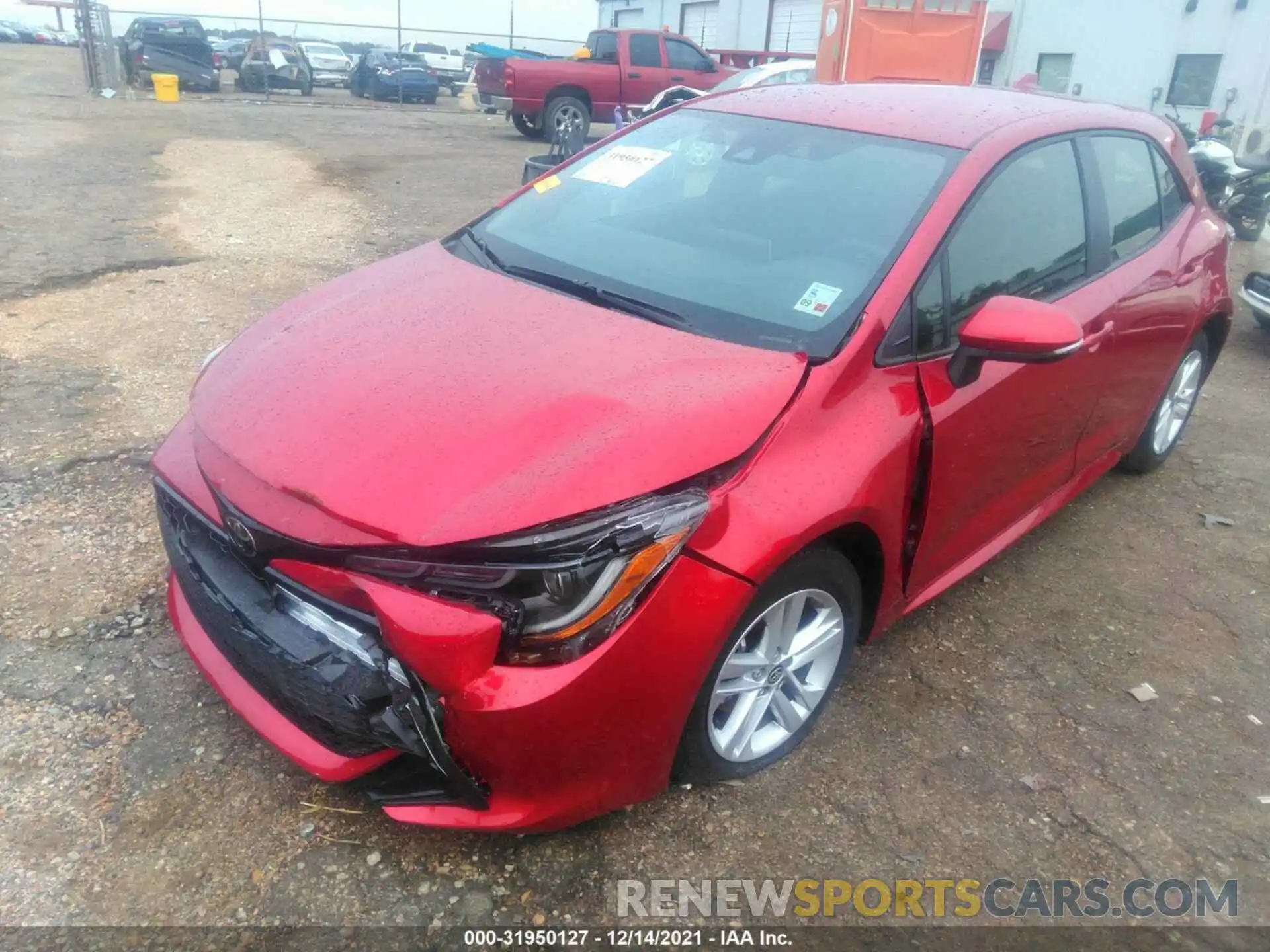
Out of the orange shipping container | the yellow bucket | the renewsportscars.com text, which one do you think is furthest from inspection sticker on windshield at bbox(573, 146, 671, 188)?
the yellow bucket

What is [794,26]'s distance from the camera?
25203 millimetres

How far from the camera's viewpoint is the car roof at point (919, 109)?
2848 millimetres

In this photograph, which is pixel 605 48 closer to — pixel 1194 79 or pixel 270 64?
pixel 270 64

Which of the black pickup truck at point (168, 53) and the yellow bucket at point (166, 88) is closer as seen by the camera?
the yellow bucket at point (166, 88)

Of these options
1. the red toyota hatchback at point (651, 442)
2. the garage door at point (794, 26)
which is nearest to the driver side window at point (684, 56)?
the garage door at point (794, 26)

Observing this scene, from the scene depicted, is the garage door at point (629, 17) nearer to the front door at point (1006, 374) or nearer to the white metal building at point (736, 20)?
the white metal building at point (736, 20)

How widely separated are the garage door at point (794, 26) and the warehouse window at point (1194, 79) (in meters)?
9.34

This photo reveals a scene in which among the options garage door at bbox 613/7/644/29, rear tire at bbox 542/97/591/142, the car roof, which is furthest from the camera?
garage door at bbox 613/7/644/29

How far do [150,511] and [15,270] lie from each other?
4.19 m

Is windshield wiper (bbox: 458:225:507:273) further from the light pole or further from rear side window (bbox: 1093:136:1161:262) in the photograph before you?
the light pole

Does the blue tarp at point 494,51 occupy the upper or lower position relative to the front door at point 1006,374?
upper

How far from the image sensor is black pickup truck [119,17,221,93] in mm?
19797

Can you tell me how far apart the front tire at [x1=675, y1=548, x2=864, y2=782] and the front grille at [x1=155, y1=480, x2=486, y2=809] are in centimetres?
59

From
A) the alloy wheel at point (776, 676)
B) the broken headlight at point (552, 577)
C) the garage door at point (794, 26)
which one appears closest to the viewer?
the broken headlight at point (552, 577)
